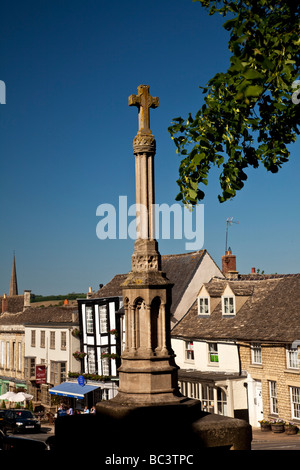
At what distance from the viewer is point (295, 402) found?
26156 millimetres

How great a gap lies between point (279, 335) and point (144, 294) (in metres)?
19.5

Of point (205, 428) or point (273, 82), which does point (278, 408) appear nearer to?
point (205, 428)

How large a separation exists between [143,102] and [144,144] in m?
0.96

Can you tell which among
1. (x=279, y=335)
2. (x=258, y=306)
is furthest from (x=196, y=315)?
(x=279, y=335)

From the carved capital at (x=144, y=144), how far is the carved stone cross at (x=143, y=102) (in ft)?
1.09

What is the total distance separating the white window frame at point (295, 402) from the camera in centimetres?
2598

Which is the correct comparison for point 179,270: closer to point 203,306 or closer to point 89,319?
point 203,306

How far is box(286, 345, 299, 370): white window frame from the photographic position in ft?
85.9

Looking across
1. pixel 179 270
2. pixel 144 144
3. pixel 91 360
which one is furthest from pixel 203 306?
pixel 144 144

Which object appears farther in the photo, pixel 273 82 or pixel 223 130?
pixel 223 130

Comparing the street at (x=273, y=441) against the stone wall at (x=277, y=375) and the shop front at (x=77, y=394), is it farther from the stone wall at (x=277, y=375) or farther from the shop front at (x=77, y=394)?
the shop front at (x=77, y=394)

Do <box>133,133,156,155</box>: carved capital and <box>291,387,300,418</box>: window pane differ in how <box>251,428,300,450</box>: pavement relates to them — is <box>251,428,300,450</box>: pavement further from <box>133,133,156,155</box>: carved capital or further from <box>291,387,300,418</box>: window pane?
<box>133,133,156,155</box>: carved capital

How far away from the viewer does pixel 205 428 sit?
8133mm

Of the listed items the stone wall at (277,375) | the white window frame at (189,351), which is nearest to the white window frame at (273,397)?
the stone wall at (277,375)
